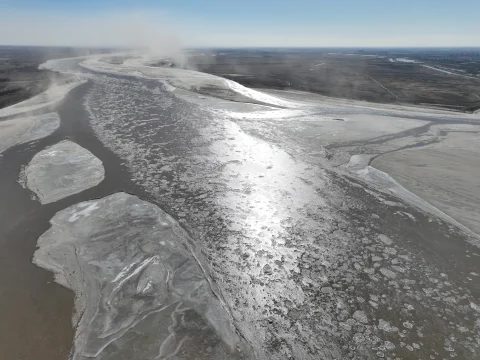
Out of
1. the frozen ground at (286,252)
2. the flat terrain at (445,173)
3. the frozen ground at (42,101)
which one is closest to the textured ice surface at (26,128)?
the frozen ground at (42,101)

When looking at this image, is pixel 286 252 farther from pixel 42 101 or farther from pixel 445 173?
pixel 42 101

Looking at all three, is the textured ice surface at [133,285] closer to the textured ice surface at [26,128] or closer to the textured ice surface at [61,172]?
the textured ice surface at [61,172]

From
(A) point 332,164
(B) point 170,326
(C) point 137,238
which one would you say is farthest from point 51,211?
(A) point 332,164

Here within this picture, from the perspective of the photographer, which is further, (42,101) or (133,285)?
(42,101)

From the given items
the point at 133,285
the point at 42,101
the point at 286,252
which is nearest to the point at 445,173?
the point at 286,252

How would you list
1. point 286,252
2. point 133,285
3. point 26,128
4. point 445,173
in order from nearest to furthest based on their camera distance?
point 133,285, point 286,252, point 445,173, point 26,128

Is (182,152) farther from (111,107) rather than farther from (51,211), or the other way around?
(111,107)
